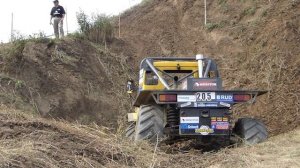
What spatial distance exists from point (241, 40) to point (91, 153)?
11.7 metres

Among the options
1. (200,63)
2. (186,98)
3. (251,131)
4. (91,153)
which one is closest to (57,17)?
(200,63)

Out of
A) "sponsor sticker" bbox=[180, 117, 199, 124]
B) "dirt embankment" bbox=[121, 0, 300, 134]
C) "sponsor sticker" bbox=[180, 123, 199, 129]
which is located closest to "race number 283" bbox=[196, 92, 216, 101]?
"sponsor sticker" bbox=[180, 117, 199, 124]

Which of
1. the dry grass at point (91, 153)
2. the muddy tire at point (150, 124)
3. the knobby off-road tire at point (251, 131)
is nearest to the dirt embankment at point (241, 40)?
the knobby off-road tire at point (251, 131)

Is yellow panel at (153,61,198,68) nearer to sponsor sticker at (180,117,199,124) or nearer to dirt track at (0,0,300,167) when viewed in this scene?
dirt track at (0,0,300,167)

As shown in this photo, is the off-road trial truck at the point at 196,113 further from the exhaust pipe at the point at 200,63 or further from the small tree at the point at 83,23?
the small tree at the point at 83,23

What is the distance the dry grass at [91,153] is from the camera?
6.23 m

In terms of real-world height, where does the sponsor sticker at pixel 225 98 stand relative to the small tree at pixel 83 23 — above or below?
below

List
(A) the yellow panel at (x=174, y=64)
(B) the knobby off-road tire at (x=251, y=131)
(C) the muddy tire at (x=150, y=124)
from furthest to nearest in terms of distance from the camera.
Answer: (A) the yellow panel at (x=174, y=64), (B) the knobby off-road tire at (x=251, y=131), (C) the muddy tire at (x=150, y=124)

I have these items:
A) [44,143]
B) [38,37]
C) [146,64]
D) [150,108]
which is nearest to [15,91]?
[38,37]

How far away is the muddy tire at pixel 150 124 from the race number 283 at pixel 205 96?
30.7 inches

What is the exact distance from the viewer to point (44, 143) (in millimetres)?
6777

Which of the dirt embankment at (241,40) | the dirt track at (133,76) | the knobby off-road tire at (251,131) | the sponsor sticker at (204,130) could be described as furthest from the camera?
the dirt embankment at (241,40)

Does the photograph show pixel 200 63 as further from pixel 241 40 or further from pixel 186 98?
pixel 241 40

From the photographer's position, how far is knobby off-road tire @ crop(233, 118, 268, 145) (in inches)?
368
